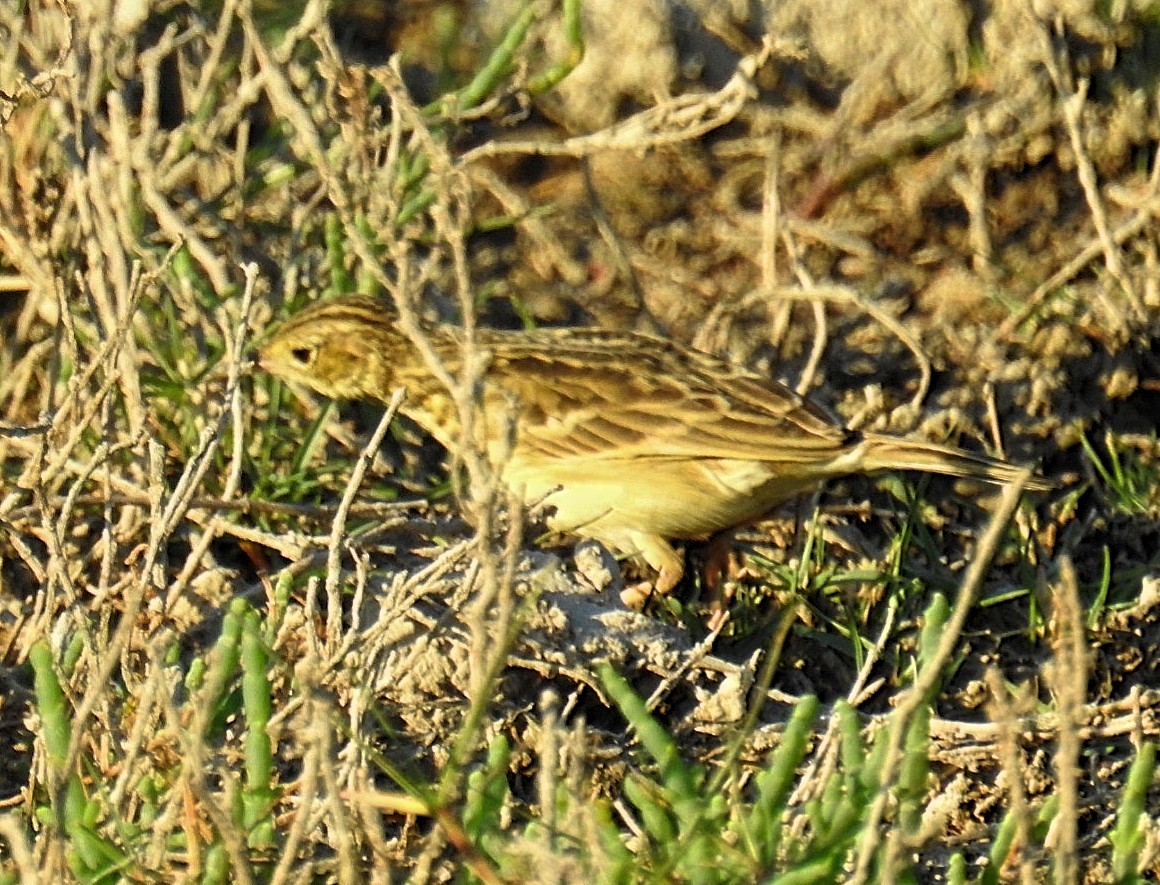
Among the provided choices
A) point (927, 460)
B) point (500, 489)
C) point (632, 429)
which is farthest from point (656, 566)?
point (500, 489)

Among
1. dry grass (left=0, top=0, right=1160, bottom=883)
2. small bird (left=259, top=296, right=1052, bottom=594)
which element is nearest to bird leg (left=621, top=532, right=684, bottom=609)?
small bird (left=259, top=296, right=1052, bottom=594)

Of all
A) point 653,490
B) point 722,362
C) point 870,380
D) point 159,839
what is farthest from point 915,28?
point 159,839

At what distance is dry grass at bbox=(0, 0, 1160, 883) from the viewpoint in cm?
377

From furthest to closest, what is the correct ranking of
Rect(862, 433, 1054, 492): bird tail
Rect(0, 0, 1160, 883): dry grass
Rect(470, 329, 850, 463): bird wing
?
Rect(470, 329, 850, 463): bird wing → Rect(862, 433, 1054, 492): bird tail → Rect(0, 0, 1160, 883): dry grass

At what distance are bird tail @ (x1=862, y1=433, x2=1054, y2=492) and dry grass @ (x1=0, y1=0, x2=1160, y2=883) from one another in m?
0.16

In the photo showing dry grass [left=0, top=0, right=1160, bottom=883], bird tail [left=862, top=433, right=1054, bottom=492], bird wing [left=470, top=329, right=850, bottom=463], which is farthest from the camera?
bird wing [left=470, top=329, right=850, bottom=463]

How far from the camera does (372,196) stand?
573 centimetres

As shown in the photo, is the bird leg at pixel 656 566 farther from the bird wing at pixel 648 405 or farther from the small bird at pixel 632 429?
the bird wing at pixel 648 405

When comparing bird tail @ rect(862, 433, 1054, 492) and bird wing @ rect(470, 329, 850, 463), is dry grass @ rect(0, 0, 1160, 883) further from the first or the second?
bird wing @ rect(470, 329, 850, 463)

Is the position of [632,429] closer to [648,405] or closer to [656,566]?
[648,405]

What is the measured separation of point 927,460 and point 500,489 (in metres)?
2.17

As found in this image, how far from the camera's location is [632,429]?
6262 mm

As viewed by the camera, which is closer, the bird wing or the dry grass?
the dry grass

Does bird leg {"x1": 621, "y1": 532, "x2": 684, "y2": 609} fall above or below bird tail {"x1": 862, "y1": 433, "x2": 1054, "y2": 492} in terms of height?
below
